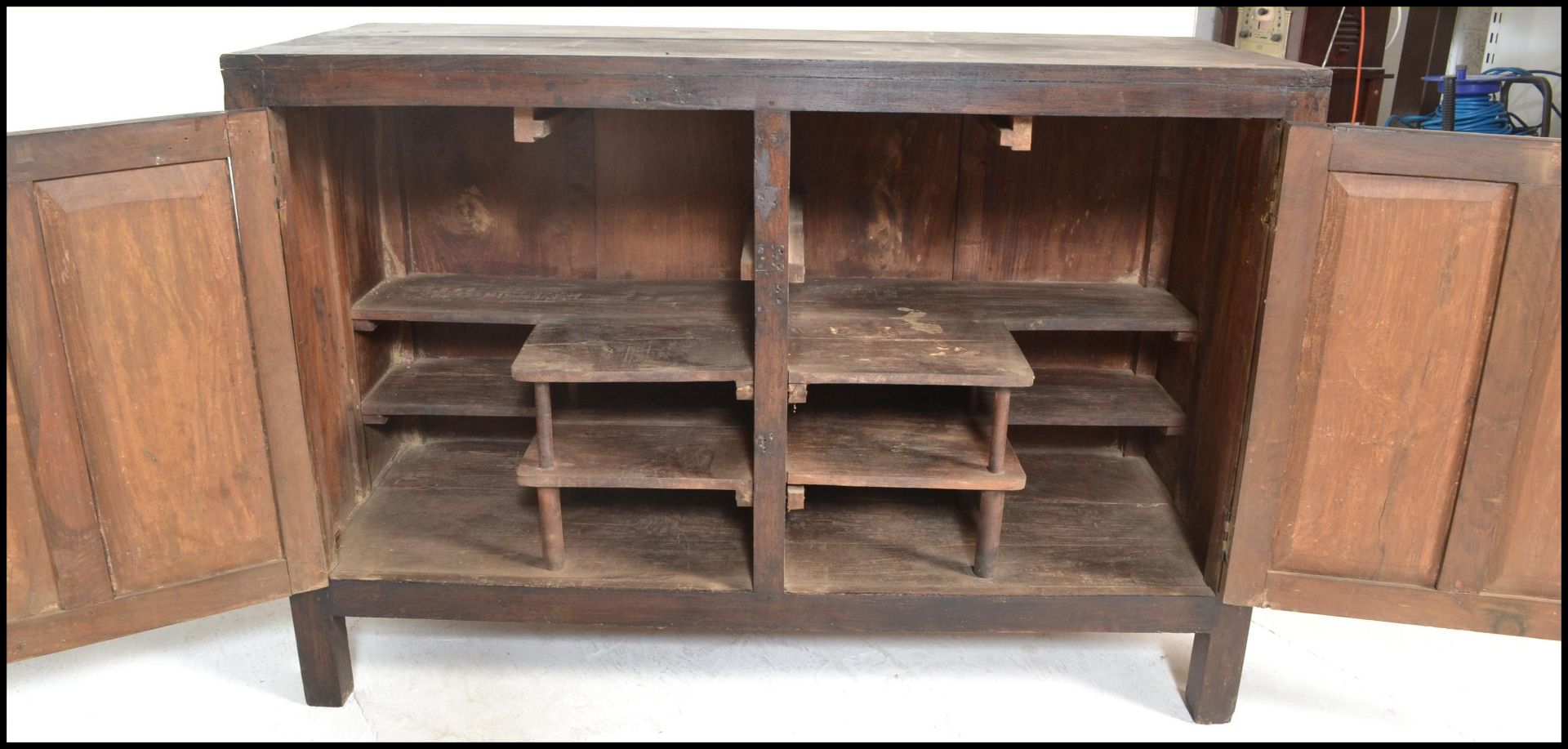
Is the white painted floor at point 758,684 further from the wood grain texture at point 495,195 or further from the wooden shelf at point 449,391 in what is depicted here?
the wood grain texture at point 495,195

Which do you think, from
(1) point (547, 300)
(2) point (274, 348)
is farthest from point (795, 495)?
(2) point (274, 348)

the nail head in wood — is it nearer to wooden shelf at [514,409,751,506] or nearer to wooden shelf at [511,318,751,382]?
wooden shelf at [514,409,751,506]

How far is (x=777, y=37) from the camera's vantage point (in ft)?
8.33

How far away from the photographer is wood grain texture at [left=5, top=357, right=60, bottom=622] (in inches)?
77.4

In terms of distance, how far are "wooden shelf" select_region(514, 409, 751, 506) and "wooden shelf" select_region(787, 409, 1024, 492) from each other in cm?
13

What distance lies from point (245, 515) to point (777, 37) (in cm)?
A: 149

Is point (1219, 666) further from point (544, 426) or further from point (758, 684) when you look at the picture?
point (544, 426)

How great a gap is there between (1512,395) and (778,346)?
132 centimetres

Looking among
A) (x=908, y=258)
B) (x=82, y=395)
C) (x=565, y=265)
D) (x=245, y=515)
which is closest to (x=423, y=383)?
(x=565, y=265)

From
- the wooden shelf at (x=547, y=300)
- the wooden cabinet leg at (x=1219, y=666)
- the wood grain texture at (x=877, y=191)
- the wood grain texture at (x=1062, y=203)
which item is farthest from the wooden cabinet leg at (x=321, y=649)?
the wooden cabinet leg at (x=1219, y=666)

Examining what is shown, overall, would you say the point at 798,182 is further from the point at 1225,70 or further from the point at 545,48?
the point at 1225,70

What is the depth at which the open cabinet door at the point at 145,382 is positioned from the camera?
191cm

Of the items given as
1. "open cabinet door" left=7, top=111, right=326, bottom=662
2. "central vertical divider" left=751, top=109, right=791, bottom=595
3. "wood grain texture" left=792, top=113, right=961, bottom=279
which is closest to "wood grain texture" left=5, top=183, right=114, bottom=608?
"open cabinet door" left=7, top=111, right=326, bottom=662

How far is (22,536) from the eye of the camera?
2.02 meters
